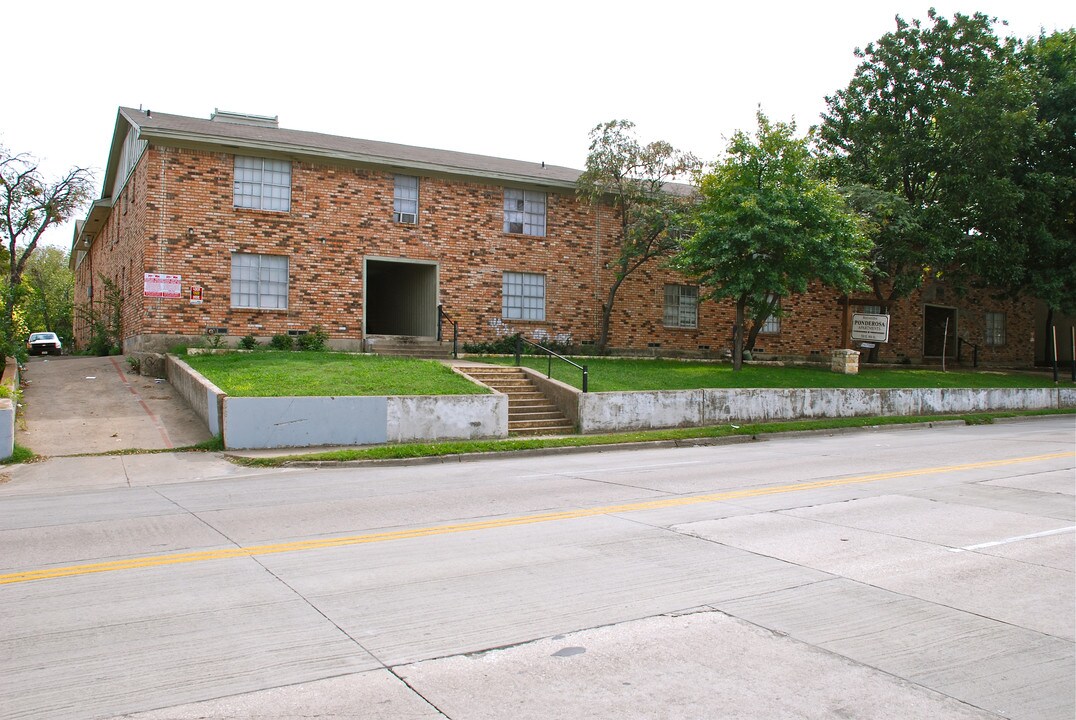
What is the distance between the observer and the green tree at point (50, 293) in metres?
56.5

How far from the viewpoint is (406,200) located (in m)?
25.1

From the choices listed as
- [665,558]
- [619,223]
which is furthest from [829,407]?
[665,558]

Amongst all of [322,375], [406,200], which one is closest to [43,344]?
[406,200]

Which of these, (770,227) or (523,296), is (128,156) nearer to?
(523,296)

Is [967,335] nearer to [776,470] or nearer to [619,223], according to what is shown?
[619,223]

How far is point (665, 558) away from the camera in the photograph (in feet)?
22.6

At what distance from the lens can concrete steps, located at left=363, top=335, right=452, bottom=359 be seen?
23.8 m

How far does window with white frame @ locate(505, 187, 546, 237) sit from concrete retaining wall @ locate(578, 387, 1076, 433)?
9747 millimetres

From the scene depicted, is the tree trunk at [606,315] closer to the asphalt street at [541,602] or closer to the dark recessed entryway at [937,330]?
the asphalt street at [541,602]

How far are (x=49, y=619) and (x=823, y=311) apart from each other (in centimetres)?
3138

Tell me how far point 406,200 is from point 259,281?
5.18m

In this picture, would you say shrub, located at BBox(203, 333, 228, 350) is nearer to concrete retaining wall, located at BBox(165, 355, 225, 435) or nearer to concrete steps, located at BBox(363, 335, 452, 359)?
concrete retaining wall, located at BBox(165, 355, 225, 435)

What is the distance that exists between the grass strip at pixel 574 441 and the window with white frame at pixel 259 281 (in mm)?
9640

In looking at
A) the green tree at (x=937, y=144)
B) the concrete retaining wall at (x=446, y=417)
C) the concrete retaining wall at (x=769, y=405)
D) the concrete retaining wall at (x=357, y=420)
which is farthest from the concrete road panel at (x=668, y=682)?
the green tree at (x=937, y=144)
